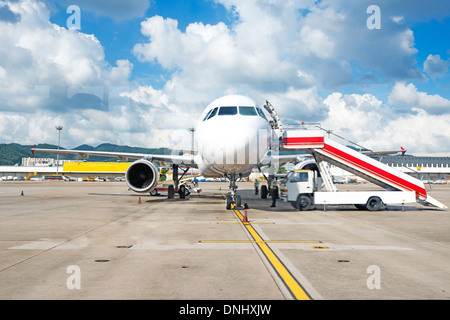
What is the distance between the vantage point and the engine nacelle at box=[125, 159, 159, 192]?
20.9 m

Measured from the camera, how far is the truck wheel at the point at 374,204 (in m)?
17.6

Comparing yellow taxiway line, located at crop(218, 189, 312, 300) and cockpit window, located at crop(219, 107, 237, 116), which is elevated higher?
cockpit window, located at crop(219, 107, 237, 116)

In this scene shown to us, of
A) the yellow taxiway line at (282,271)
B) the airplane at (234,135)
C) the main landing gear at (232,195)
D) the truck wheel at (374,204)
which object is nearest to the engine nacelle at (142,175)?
the airplane at (234,135)

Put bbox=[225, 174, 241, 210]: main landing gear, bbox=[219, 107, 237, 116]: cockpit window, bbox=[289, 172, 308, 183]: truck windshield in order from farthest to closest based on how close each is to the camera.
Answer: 1. bbox=[289, 172, 308, 183]: truck windshield
2. bbox=[225, 174, 241, 210]: main landing gear
3. bbox=[219, 107, 237, 116]: cockpit window

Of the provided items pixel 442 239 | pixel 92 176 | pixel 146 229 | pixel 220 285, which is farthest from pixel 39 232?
pixel 92 176

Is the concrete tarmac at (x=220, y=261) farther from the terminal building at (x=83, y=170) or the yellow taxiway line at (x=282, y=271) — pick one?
the terminal building at (x=83, y=170)

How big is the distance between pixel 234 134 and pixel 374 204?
8603 millimetres

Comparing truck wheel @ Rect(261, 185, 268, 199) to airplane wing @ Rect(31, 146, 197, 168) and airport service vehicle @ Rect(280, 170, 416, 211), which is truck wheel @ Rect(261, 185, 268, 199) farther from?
airport service vehicle @ Rect(280, 170, 416, 211)

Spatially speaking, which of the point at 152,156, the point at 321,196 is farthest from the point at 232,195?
the point at 152,156

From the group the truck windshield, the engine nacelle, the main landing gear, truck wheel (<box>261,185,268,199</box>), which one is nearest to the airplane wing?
the engine nacelle
